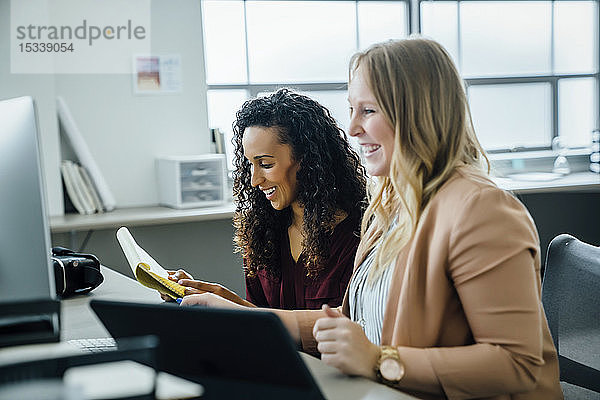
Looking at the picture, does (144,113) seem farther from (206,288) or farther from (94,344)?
(94,344)

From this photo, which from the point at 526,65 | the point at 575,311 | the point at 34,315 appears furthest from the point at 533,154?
the point at 34,315

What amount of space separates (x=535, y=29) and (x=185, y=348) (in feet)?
14.4

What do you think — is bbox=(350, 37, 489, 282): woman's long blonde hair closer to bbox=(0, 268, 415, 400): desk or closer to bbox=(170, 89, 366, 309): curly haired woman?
bbox=(0, 268, 415, 400): desk

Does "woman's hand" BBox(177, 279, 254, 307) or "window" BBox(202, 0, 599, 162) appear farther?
"window" BBox(202, 0, 599, 162)

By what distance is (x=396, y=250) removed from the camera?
4.15ft

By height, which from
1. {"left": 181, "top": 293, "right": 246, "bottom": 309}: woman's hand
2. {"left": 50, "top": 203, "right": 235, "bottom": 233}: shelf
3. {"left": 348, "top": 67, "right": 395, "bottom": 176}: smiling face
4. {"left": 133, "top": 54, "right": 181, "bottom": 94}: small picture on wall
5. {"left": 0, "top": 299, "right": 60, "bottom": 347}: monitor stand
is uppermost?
{"left": 133, "top": 54, "right": 181, "bottom": 94}: small picture on wall

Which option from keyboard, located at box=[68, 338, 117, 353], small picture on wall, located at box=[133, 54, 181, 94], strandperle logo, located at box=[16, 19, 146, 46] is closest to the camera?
keyboard, located at box=[68, 338, 117, 353]

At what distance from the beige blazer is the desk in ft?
0.25

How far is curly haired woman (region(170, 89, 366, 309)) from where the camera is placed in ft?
6.07

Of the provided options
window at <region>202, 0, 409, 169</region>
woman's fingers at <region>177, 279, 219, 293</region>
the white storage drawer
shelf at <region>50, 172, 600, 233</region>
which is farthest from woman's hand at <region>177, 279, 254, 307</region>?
window at <region>202, 0, 409, 169</region>

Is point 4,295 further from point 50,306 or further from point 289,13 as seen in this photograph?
point 289,13

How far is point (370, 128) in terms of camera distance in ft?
4.34

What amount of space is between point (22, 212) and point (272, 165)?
0.90 metres

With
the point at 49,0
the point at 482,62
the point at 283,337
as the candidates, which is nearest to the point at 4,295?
the point at 283,337
